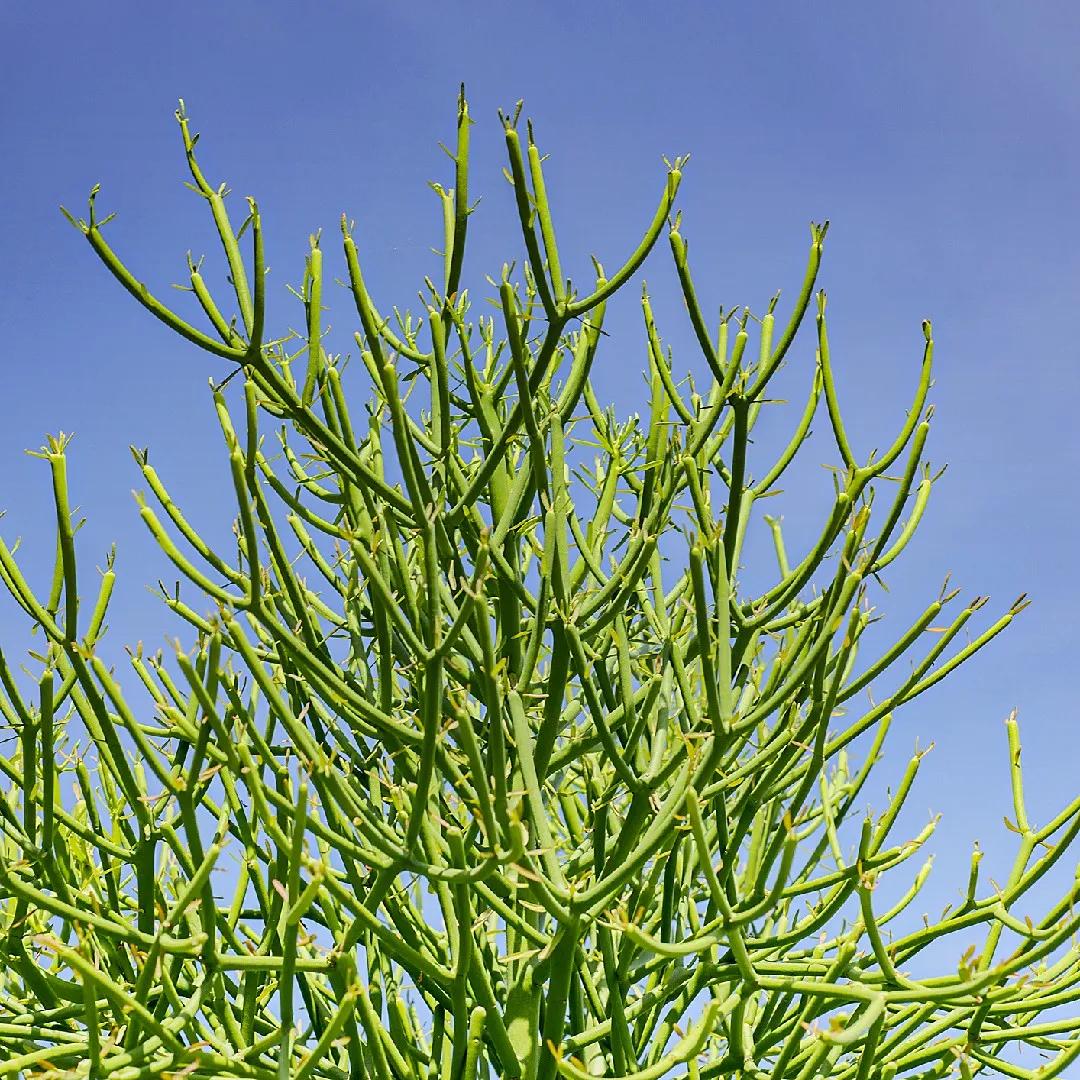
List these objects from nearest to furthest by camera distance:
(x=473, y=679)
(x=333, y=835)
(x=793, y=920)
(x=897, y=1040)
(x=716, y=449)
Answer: (x=333, y=835) < (x=897, y=1040) < (x=473, y=679) < (x=716, y=449) < (x=793, y=920)

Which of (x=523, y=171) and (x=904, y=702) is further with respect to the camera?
(x=904, y=702)

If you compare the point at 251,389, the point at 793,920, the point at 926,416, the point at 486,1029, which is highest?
the point at 926,416

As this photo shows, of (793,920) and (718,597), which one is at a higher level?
Result: (718,597)

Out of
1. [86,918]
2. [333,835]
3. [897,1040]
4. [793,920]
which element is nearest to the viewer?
[86,918]

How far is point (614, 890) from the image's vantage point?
8.77ft

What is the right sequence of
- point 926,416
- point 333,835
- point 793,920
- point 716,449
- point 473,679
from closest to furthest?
point 333,835, point 926,416, point 473,679, point 716,449, point 793,920

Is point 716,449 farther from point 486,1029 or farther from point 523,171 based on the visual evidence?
point 486,1029

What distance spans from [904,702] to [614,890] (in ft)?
3.25

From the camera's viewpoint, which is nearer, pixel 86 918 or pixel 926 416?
pixel 86 918

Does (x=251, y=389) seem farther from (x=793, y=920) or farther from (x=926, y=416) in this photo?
(x=793, y=920)

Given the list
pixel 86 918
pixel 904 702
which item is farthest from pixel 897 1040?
pixel 86 918

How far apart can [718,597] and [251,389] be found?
115 centimetres

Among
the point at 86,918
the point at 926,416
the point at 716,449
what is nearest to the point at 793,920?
the point at 716,449

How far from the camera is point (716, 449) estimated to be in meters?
3.79
